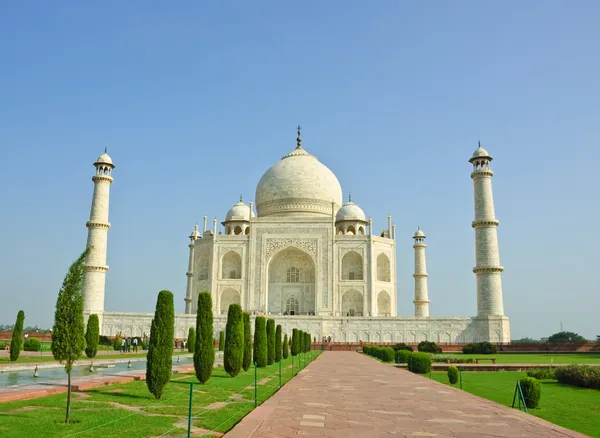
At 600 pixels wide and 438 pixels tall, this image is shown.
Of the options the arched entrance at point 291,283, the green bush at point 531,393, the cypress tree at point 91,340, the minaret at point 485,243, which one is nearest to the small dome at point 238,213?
the arched entrance at point 291,283

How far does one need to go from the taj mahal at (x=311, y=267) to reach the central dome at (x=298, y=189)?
61 millimetres

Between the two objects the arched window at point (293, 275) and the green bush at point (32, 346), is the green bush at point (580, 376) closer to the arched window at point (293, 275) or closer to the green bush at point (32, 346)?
the green bush at point (32, 346)

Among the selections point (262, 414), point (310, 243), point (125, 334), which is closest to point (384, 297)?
point (310, 243)

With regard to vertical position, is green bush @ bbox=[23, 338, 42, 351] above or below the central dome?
below

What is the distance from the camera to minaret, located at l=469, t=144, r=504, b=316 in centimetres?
2588

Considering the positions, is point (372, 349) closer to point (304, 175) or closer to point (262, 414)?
point (262, 414)

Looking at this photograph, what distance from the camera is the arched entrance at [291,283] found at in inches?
1218

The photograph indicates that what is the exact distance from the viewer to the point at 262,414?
6.07 m

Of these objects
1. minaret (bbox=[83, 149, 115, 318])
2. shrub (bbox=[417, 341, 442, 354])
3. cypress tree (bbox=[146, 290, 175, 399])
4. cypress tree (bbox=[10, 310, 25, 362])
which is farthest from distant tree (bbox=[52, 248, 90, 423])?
minaret (bbox=[83, 149, 115, 318])

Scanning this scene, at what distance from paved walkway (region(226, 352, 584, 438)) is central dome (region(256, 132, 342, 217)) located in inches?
971

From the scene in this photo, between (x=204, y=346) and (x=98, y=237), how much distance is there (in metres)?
19.6

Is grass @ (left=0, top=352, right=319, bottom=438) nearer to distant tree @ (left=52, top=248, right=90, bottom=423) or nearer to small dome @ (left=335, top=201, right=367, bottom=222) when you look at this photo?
distant tree @ (left=52, top=248, right=90, bottom=423)

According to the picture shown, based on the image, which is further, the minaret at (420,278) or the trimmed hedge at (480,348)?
the minaret at (420,278)

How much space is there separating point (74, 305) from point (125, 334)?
2201 centimetres
